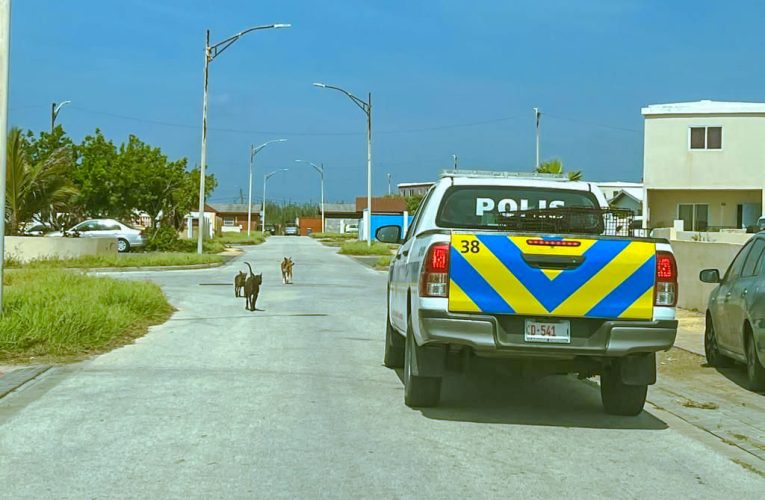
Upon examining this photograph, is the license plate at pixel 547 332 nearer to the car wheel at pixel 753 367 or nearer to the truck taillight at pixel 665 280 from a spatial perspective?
the truck taillight at pixel 665 280

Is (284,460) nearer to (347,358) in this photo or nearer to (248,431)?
(248,431)

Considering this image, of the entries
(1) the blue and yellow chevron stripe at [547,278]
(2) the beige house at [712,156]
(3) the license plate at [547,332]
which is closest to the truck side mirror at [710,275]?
(1) the blue and yellow chevron stripe at [547,278]

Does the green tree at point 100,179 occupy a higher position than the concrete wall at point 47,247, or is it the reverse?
the green tree at point 100,179

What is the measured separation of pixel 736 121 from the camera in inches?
1379

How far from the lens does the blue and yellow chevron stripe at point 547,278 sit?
7.30 m

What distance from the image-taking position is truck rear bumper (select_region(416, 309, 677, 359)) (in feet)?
23.9

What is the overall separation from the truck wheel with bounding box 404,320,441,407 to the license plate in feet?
3.46

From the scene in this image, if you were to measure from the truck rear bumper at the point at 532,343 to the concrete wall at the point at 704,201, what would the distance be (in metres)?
30.8

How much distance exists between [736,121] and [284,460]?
3244 cm

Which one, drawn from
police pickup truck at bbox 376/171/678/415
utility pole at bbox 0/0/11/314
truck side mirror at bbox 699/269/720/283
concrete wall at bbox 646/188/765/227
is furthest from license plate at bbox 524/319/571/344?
concrete wall at bbox 646/188/765/227

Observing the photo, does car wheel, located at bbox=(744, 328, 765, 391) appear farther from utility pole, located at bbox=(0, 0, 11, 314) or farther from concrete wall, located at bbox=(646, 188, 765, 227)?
concrete wall, located at bbox=(646, 188, 765, 227)

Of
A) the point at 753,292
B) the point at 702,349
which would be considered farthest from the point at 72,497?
the point at 702,349

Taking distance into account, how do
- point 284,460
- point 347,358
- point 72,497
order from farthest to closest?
point 347,358
point 284,460
point 72,497

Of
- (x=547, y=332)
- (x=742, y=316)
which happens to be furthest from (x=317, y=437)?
(x=742, y=316)
